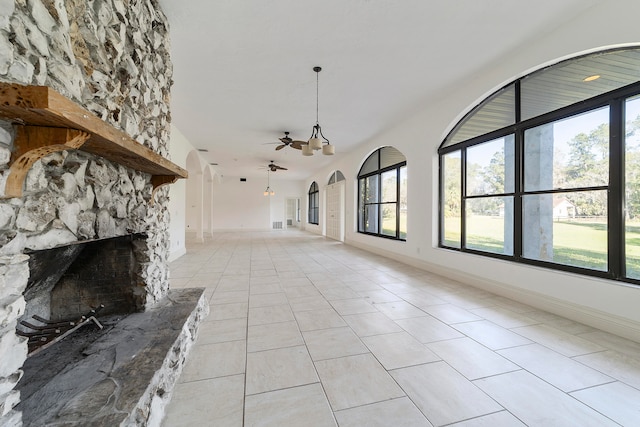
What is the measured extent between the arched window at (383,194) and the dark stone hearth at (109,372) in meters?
4.96

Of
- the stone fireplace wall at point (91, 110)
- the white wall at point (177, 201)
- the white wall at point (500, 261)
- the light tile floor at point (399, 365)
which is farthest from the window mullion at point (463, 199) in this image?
the white wall at point (177, 201)

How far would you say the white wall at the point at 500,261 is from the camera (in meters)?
2.32

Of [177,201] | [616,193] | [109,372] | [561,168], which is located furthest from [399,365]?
[177,201]

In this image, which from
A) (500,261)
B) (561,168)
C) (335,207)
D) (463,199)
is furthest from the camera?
(335,207)

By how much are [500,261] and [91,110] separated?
4405 millimetres

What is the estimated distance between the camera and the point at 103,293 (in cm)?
205

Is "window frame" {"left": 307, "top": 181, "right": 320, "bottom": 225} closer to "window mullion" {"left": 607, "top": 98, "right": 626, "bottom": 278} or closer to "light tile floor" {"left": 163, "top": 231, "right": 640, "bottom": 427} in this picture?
"light tile floor" {"left": 163, "top": 231, "right": 640, "bottom": 427}

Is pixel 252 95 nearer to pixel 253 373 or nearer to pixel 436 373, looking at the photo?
pixel 253 373

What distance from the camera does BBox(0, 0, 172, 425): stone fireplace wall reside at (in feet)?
3.09

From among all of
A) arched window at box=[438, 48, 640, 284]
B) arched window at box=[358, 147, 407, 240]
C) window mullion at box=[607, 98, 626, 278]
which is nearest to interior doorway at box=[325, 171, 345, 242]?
arched window at box=[358, 147, 407, 240]

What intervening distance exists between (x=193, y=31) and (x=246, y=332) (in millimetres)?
3131

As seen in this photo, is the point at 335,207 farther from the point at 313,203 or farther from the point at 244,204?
the point at 244,204

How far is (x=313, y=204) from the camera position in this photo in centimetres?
1374

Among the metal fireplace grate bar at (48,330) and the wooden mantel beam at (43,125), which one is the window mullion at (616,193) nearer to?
the wooden mantel beam at (43,125)
